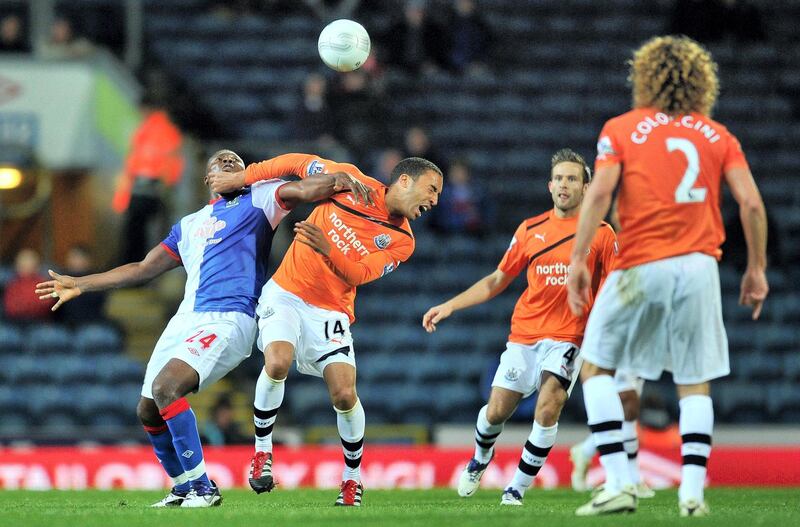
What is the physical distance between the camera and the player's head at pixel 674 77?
264 inches

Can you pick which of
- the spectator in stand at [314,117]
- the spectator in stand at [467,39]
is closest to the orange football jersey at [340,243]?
the spectator in stand at [314,117]

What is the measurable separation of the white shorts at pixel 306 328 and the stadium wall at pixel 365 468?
441 centimetres

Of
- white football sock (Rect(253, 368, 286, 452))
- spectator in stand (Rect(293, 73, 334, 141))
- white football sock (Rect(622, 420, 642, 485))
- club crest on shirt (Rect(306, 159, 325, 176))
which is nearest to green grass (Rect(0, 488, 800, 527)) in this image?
white football sock (Rect(622, 420, 642, 485))

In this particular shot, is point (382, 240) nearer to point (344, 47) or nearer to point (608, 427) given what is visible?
point (344, 47)

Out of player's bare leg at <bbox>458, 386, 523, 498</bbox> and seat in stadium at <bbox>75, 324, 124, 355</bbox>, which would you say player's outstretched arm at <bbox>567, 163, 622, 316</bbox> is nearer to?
player's bare leg at <bbox>458, 386, 523, 498</bbox>

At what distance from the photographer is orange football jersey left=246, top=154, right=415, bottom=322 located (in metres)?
8.68

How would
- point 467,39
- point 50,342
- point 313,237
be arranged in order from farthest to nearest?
point 467,39, point 50,342, point 313,237

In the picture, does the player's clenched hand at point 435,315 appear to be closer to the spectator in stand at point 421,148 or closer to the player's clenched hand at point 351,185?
the player's clenched hand at point 351,185

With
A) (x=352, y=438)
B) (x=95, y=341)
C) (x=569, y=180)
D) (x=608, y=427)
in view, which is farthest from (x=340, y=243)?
(x=95, y=341)

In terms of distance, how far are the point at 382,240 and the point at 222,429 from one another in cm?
566

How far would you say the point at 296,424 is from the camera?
15430mm

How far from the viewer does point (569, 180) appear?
360 inches

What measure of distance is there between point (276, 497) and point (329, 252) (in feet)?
7.78

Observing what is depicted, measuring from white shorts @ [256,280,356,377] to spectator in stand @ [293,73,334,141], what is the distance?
28.9ft
